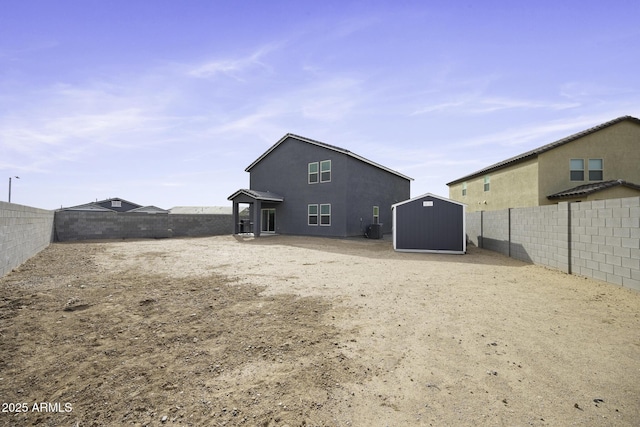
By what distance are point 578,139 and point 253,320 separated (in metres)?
22.0

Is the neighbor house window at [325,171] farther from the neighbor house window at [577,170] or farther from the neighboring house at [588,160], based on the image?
the neighbor house window at [577,170]

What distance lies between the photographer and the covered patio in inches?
859

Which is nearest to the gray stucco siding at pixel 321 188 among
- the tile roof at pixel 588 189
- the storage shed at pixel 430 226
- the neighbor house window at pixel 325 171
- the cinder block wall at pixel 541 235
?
the neighbor house window at pixel 325 171

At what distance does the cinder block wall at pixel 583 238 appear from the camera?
6691mm

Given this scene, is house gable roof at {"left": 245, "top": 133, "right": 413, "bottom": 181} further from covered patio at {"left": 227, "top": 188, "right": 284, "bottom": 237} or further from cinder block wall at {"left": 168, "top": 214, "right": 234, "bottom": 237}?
cinder block wall at {"left": 168, "top": 214, "right": 234, "bottom": 237}

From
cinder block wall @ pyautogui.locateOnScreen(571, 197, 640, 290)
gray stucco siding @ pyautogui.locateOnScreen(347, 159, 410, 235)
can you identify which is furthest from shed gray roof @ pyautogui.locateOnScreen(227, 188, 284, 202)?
cinder block wall @ pyautogui.locateOnScreen(571, 197, 640, 290)

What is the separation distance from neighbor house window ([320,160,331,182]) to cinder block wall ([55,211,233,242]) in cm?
1022

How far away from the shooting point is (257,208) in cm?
2186

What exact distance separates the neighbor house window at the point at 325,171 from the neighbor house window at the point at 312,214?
7.39 feet

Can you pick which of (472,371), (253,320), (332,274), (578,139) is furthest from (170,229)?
(578,139)

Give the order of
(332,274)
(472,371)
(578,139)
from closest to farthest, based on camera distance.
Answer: (472,371) → (332,274) → (578,139)

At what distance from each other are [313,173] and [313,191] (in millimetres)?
1425

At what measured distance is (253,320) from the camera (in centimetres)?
504

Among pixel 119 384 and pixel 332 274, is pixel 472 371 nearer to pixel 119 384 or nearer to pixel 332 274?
pixel 119 384
